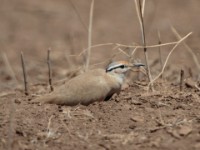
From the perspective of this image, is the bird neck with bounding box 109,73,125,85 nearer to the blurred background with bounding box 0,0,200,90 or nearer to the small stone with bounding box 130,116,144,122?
the small stone with bounding box 130,116,144,122

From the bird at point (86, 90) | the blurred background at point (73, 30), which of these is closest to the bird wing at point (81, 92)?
the bird at point (86, 90)

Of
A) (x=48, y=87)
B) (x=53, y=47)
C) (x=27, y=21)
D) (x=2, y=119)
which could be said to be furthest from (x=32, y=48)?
(x=2, y=119)

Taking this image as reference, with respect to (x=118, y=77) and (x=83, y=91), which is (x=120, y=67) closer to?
(x=118, y=77)

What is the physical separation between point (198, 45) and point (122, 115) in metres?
5.97

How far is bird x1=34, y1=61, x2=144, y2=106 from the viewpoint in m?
7.11

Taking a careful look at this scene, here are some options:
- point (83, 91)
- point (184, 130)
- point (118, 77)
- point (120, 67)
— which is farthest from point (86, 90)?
point (184, 130)

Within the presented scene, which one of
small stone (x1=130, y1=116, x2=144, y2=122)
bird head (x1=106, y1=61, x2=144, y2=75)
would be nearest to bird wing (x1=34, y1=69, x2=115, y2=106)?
bird head (x1=106, y1=61, x2=144, y2=75)

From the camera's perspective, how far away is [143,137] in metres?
5.96

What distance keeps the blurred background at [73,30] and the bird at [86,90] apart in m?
2.98

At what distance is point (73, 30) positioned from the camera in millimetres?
14367

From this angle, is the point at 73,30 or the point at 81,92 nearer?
the point at 81,92

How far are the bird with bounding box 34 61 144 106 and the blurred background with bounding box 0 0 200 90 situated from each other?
117 inches

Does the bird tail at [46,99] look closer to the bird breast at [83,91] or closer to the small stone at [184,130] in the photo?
the bird breast at [83,91]

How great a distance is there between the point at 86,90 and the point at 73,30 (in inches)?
289
